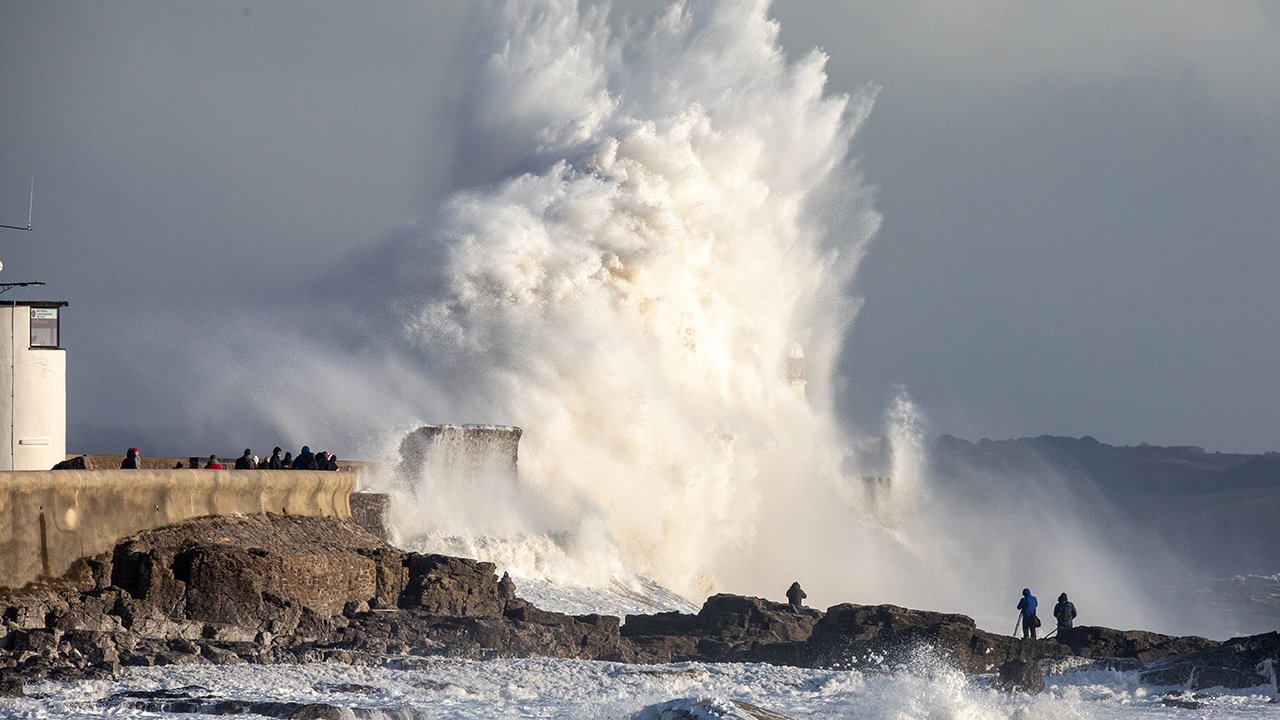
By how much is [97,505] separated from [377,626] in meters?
2.68

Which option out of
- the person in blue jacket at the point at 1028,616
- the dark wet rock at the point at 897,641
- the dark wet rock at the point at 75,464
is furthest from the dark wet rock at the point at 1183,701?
the dark wet rock at the point at 75,464

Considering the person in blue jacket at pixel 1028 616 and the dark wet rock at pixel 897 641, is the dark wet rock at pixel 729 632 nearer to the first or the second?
the dark wet rock at pixel 897 641

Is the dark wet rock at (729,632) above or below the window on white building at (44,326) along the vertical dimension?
below

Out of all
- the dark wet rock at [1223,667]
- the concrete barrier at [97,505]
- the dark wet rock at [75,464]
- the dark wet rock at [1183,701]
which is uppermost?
the dark wet rock at [75,464]

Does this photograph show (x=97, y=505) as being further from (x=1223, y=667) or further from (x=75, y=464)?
Answer: (x=1223, y=667)

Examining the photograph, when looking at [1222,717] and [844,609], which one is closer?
[1222,717]

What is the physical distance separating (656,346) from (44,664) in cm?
1960

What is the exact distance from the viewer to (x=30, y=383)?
15.7 metres

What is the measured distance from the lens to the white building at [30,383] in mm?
15578

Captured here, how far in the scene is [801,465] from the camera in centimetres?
3697

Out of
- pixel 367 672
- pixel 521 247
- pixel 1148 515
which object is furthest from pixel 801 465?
pixel 1148 515

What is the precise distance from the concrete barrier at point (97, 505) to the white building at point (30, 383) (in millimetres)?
1007

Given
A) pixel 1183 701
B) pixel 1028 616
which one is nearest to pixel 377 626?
pixel 1183 701

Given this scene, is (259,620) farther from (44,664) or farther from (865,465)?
(865,465)
